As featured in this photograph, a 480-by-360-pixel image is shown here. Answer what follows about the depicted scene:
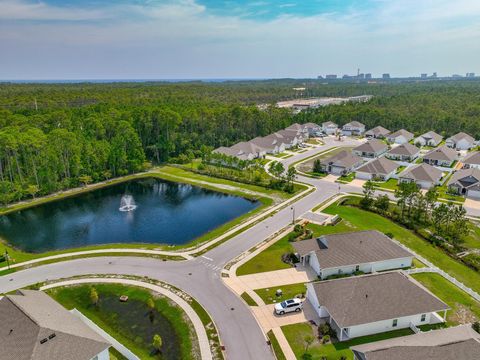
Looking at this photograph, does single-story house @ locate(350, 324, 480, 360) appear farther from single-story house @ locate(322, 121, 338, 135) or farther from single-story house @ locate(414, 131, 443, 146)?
single-story house @ locate(322, 121, 338, 135)

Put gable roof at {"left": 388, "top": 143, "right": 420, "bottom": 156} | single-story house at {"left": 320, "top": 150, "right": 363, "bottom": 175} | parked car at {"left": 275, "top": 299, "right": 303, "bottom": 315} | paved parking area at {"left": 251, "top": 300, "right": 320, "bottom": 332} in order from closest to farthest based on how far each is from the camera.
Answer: paved parking area at {"left": 251, "top": 300, "right": 320, "bottom": 332}, parked car at {"left": 275, "top": 299, "right": 303, "bottom": 315}, single-story house at {"left": 320, "top": 150, "right": 363, "bottom": 175}, gable roof at {"left": 388, "top": 143, "right": 420, "bottom": 156}

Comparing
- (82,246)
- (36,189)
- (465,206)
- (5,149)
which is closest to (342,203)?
(465,206)

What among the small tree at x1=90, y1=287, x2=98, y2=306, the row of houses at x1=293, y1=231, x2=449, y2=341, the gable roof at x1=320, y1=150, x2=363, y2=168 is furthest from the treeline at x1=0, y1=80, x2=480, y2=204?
the row of houses at x1=293, y1=231, x2=449, y2=341

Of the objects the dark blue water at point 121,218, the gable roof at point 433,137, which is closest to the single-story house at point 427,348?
the dark blue water at point 121,218

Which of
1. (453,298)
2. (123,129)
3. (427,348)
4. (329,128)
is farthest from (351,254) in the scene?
(329,128)

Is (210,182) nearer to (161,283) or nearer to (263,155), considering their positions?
(263,155)

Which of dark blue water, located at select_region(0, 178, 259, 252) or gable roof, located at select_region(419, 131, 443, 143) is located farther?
gable roof, located at select_region(419, 131, 443, 143)

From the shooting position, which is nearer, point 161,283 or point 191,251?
point 161,283
